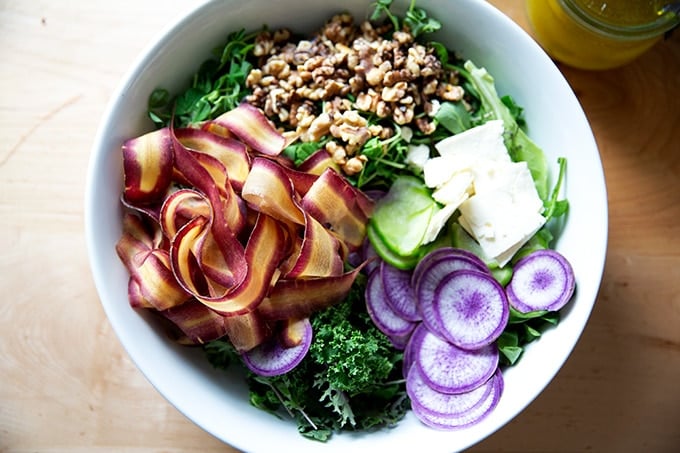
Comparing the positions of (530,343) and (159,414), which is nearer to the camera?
(530,343)

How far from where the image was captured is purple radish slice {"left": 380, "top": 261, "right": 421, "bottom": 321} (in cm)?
142

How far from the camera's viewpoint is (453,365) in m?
1.39

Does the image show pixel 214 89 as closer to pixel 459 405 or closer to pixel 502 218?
pixel 502 218

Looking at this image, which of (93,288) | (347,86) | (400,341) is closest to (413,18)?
(347,86)

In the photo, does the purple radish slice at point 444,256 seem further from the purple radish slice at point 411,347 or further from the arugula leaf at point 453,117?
the arugula leaf at point 453,117

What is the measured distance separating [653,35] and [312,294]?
92 cm

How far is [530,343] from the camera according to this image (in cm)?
139

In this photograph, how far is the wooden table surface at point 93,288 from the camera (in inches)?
61.2

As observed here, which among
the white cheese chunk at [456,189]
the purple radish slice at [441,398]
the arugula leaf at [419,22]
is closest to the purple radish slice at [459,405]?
the purple radish slice at [441,398]

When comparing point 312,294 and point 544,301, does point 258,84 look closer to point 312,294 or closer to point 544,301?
point 312,294

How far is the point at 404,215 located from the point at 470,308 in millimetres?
239

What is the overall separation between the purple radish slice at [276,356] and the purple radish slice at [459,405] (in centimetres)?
27

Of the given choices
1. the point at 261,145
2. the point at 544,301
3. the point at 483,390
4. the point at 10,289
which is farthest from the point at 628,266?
the point at 10,289

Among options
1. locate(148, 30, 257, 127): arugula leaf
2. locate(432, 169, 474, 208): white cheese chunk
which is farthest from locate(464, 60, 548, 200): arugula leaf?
locate(148, 30, 257, 127): arugula leaf
